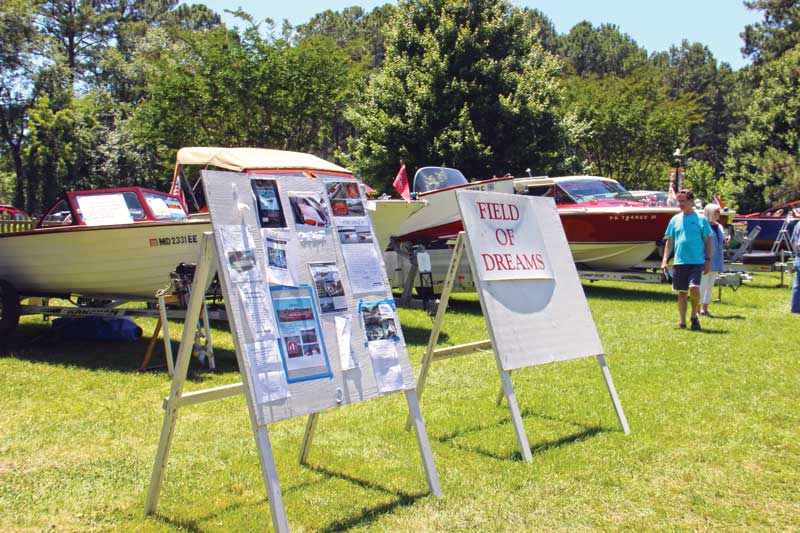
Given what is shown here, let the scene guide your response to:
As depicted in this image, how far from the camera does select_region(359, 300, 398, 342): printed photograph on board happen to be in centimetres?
440

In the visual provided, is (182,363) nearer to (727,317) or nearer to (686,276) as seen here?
(686,276)

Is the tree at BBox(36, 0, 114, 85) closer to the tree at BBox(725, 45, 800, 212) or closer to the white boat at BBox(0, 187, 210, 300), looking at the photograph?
the tree at BBox(725, 45, 800, 212)

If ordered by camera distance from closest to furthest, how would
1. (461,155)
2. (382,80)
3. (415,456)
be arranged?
1. (415,456)
2. (461,155)
3. (382,80)

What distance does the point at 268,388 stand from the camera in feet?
12.3

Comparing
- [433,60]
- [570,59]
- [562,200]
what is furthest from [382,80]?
[570,59]

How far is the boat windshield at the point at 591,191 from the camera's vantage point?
55.0ft

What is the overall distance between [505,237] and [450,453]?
170 cm

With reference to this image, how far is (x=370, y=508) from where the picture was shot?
4273mm

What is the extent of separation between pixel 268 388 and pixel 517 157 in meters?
22.2

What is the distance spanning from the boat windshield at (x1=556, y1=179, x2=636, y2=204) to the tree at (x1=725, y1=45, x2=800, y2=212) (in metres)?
19.9

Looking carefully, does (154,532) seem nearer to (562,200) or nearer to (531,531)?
(531,531)

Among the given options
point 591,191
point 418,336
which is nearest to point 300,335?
point 418,336

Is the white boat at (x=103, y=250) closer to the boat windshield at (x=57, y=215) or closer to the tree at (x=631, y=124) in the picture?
the boat windshield at (x=57, y=215)

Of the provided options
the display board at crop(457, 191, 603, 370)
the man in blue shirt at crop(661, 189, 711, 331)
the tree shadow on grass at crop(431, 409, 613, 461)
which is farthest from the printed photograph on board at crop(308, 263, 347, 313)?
the man in blue shirt at crop(661, 189, 711, 331)
